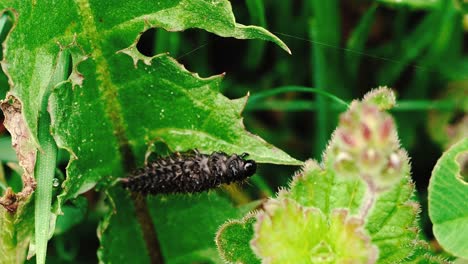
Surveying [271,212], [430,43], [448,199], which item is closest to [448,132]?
[430,43]

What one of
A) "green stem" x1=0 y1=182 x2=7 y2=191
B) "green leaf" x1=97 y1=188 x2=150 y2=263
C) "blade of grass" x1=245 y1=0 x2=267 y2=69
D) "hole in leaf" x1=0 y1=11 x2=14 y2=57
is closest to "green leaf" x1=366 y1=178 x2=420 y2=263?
"green leaf" x1=97 y1=188 x2=150 y2=263

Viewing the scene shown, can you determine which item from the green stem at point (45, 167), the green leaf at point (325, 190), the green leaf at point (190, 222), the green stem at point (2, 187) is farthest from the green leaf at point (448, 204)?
the green stem at point (2, 187)

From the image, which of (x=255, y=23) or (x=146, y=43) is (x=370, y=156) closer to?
(x=255, y=23)

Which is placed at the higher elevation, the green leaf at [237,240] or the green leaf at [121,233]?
the green leaf at [237,240]

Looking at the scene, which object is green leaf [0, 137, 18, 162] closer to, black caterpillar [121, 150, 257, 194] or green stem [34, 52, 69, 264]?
green stem [34, 52, 69, 264]

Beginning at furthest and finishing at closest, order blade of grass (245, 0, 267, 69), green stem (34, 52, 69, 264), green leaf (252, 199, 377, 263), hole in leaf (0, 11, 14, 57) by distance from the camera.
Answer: blade of grass (245, 0, 267, 69) < hole in leaf (0, 11, 14, 57) < green stem (34, 52, 69, 264) < green leaf (252, 199, 377, 263)

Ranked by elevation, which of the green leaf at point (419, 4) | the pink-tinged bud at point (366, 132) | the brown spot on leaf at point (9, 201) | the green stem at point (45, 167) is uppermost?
the pink-tinged bud at point (366, 132)

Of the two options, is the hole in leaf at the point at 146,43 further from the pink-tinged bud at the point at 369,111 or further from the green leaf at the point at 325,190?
the pink-tinged bud at the point at 369,111
